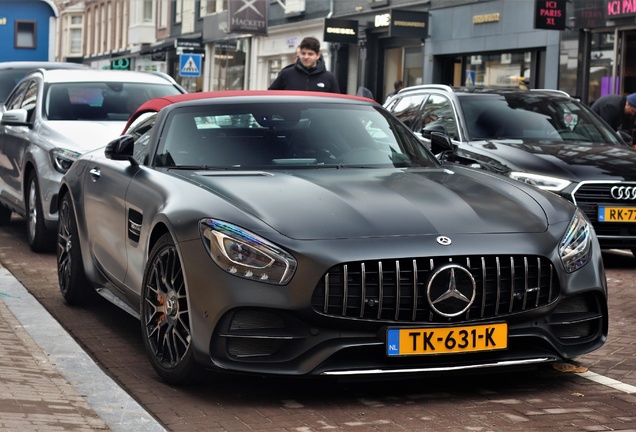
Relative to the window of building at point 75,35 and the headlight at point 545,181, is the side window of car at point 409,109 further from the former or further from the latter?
the window of building at point 75,35

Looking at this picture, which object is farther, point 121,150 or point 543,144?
point 543,144

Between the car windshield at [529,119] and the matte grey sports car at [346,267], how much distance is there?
5.59 meters

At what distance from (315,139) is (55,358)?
1.79 metres

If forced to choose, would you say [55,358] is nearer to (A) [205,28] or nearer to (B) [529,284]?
(B) [529,284]

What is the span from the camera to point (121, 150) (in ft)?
22.9

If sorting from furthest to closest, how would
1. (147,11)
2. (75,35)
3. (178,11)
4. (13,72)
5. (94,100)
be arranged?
(75,35) → (147,11) → (178,11) → (13,72) → (94,100)

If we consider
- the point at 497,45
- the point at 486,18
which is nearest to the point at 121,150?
the point at 497,45

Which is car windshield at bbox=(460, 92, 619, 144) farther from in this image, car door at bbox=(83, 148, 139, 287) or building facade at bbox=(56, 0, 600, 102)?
building facade at bbox=(56, 0, 600, 102)

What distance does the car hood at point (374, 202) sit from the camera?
218 inches

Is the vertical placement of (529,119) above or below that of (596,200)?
above

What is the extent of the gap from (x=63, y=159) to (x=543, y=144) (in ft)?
14.2

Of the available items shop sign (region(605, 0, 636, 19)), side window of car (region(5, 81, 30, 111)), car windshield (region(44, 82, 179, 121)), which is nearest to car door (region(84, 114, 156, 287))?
car windshield (region(44, 82, 179, 121))

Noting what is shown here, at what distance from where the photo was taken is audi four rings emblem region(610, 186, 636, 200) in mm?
10734

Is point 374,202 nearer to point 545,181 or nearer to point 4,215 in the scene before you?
point 545,181
